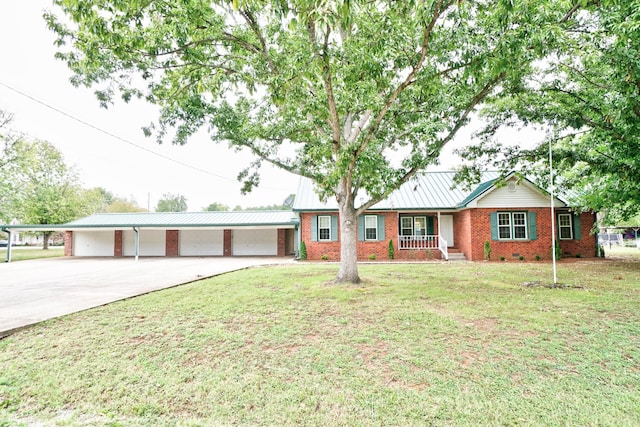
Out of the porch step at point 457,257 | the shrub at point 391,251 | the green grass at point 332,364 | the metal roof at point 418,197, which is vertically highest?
the metal roof at point 418,197

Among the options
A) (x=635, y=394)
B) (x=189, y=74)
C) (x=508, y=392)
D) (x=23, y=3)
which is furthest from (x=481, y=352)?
(x=23, y=3)

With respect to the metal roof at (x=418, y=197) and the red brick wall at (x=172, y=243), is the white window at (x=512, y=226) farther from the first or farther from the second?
the red brick wall at (x=172, y=243)

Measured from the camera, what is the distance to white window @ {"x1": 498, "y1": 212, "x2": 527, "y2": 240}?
16172 millimetres

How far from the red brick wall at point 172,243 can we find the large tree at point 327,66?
1551cm

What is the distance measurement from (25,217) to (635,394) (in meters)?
41.3

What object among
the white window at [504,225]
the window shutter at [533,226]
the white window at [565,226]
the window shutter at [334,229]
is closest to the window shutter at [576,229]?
the white window at [565,226]

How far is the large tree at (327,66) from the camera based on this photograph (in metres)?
5.23

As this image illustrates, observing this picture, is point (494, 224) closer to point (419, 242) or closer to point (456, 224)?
point (456, 224)

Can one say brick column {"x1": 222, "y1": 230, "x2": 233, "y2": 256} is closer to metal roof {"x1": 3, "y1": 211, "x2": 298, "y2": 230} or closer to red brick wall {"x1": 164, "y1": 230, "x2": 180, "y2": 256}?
metal roof {"x1": 3, "y1": 211, "x2": 298, "y2": 230}

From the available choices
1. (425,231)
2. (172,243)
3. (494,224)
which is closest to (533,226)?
(494,224)

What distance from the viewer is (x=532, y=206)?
1598 cm

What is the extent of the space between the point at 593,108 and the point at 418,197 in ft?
30.6

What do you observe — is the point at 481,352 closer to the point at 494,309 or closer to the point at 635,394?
the point at 635,394

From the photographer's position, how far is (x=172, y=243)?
79.0ft
